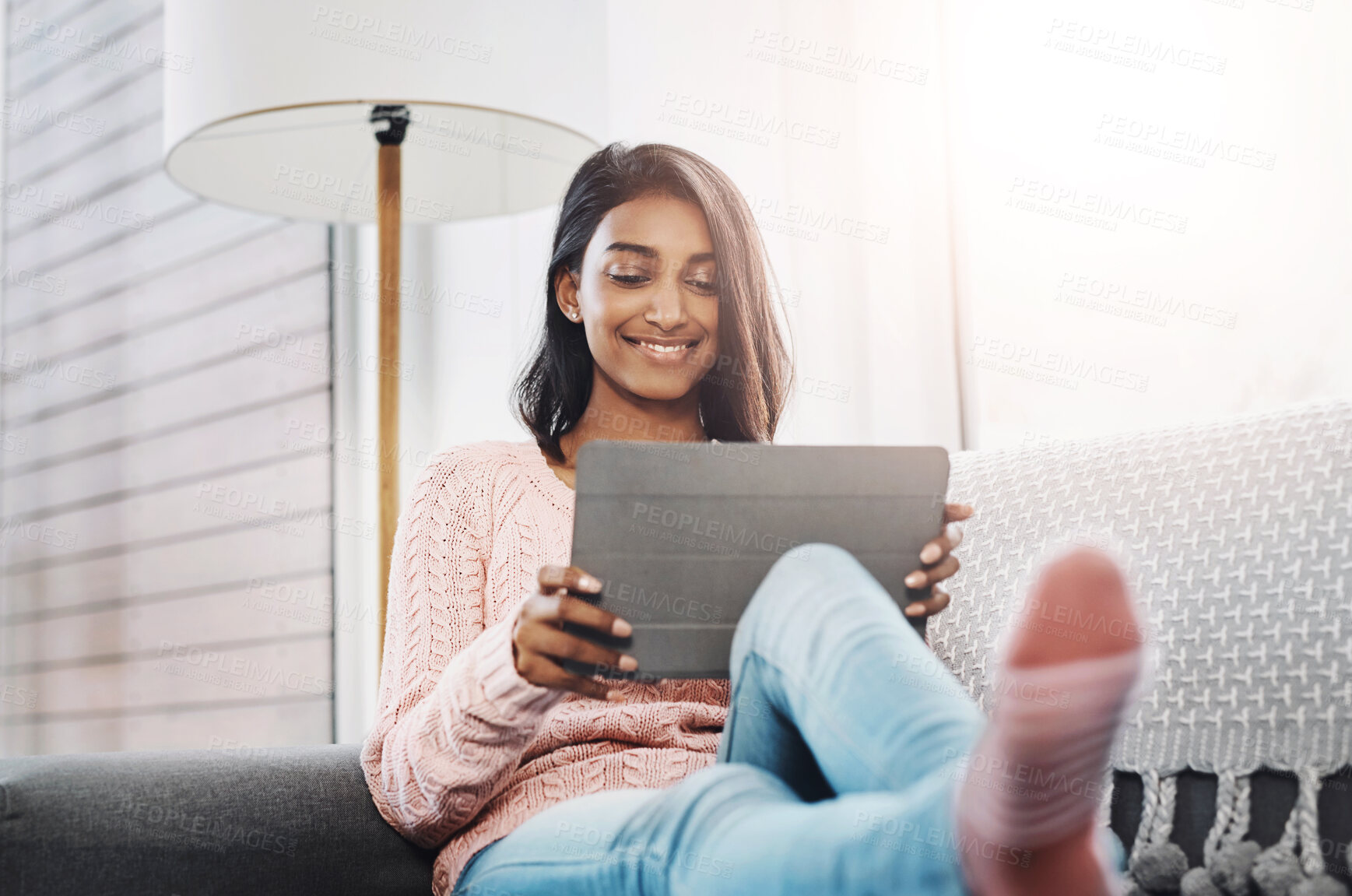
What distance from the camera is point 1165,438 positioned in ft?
2.92

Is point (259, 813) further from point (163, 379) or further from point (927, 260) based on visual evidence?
point (163, 379)

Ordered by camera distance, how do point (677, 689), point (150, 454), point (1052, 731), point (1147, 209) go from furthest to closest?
1. point (150, 454)
2. point (1147, 209)
3. point (677, 689)
4. point (1052, 731)

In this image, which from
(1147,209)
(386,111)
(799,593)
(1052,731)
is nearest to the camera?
(1052,731)

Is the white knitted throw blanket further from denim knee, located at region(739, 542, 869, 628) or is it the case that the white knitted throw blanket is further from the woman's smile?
the woman's smile

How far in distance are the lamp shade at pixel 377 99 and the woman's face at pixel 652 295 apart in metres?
0.34

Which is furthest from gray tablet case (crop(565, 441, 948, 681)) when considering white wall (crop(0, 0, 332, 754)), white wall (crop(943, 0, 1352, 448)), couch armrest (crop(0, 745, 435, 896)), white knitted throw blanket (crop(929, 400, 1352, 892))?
white wall (crop(0, 0, 332, 754))

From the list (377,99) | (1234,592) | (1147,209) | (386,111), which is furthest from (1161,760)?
(386,111)

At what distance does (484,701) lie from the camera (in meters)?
0.81

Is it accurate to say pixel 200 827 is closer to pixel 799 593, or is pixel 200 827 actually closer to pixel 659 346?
pixel 799 593

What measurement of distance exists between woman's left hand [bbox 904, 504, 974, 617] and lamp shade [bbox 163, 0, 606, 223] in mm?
860

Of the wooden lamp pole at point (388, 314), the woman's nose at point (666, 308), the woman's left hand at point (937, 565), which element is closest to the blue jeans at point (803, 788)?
the woman's left hand at point (937, 565)

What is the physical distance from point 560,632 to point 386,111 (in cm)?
100

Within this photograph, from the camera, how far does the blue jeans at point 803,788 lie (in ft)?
1.70

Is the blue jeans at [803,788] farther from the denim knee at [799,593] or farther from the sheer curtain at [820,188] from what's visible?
the sheer curtain at [820,188]
